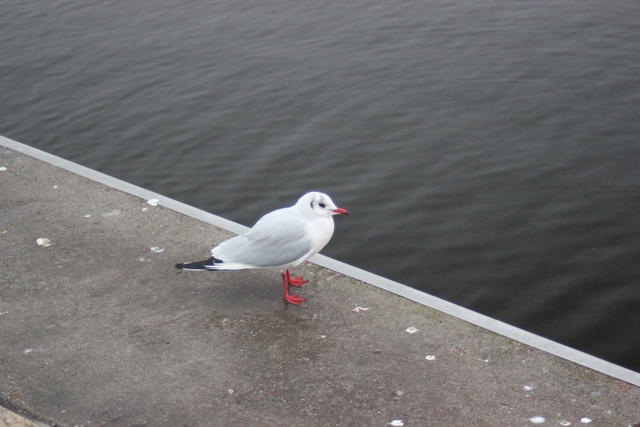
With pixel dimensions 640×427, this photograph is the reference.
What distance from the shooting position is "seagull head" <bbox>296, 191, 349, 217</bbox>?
523cm

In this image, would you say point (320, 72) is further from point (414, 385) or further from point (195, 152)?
point (414, 385)

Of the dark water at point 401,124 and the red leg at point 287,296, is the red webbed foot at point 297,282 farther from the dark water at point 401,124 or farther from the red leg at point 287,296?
the dark water at point 401,124

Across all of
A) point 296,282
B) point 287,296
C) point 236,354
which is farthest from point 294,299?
point 236,354

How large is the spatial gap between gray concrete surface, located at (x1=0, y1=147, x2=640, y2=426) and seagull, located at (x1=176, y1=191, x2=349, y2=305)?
0.32m

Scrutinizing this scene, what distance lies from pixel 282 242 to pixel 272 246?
65 mm

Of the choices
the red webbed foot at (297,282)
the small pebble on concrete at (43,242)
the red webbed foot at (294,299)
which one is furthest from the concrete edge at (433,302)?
the small pebble on concrete at (43,242)

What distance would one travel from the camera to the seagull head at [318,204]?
5230 mm

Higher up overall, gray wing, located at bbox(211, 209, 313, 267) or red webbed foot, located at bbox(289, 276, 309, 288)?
gray wing, located at bbox(211, 209, 313, 267)

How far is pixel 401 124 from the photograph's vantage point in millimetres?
9445

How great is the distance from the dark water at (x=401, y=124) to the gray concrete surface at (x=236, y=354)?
58.7 inches

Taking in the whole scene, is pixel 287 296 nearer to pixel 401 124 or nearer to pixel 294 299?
pixel 294 299

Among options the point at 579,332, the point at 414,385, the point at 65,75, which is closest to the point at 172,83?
the point at 65,75

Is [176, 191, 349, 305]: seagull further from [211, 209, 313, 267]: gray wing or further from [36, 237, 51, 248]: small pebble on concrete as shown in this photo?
[36, 237, 51, 248]: small pebble on concrete

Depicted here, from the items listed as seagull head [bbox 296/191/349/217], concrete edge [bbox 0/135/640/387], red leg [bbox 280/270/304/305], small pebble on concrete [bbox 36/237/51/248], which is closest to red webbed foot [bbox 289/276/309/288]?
red leg [bbox 280/270/304/305]
